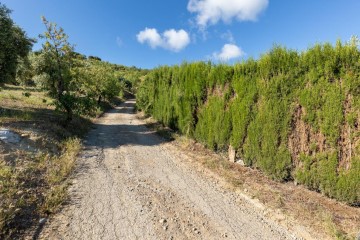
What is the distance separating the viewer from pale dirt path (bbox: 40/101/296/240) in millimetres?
4613

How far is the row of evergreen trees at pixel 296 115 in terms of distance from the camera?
5730mm

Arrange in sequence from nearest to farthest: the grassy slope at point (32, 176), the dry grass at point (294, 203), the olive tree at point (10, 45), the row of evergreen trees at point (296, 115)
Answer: the grassy slope at point (32, 176) < the dry grass at point (294, 203) < the row of evergreen trees at point (296, 115) < the olive tree at point (10, 45)

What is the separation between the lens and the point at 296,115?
6844mm

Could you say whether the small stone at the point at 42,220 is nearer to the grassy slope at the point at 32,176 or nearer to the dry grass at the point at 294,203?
the grassy slope at the point at 32,176

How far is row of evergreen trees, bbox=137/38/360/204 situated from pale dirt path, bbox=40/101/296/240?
1904mm

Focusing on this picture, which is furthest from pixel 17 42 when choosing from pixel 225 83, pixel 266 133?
pixel 266 133

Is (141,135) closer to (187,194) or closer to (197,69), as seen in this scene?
(197,69)

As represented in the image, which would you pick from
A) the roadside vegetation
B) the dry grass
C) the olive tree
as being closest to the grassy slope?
the roadside vegetation

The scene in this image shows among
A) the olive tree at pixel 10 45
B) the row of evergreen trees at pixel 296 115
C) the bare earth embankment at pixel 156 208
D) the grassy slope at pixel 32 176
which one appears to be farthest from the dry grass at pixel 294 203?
the olive tree at pixel 10 45

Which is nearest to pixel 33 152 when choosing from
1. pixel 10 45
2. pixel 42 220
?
pixel 42 220

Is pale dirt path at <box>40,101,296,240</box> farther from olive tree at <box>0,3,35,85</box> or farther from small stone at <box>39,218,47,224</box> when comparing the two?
olive tree at <box>0,3,35,85</box>

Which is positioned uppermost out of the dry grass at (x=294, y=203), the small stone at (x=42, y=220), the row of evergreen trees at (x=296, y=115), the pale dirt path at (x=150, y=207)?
the row of evergreen trees at (x=296, y=115)

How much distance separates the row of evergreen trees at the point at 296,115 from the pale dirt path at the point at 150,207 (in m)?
1.90

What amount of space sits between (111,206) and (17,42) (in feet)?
45.9
